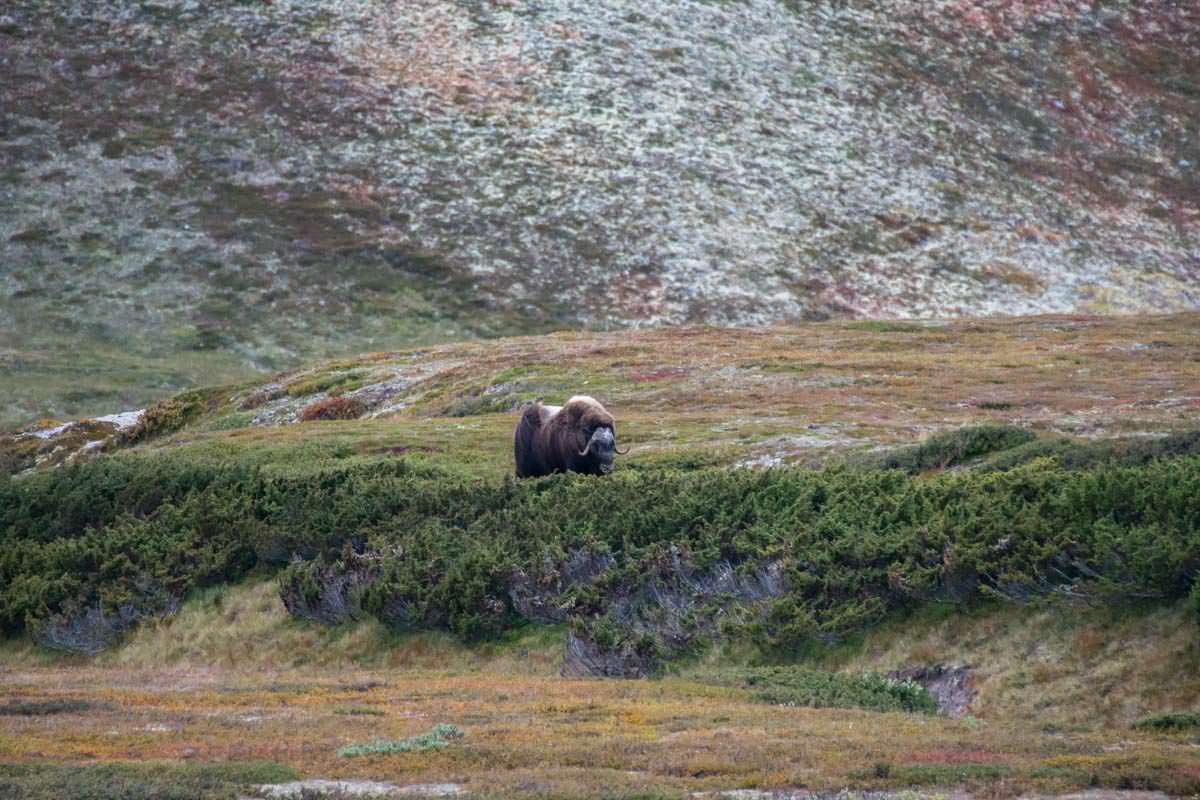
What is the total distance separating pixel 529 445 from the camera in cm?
3506

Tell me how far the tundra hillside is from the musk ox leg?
181cm

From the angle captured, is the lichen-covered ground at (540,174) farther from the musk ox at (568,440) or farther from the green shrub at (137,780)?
the green shrub at (137,780)

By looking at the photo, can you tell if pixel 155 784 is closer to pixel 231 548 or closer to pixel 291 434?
pixel 231 548

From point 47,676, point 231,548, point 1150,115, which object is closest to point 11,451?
point 231,548

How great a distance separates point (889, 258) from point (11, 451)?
52.1 m

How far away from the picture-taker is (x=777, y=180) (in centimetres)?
9544

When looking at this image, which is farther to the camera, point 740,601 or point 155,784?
point 740,601

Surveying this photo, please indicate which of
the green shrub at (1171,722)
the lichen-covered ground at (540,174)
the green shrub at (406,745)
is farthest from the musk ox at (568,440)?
the lichen-covered ground at (540,174)

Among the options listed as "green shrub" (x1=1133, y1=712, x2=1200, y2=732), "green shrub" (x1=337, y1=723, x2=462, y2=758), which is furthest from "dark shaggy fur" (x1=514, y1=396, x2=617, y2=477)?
"green shrub" (x1=1133, y1=712, x2=1200, y2=732)

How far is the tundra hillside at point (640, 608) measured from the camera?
15562 millimetres

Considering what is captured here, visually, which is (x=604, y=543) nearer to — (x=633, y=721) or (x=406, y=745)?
(x=633, y=721)

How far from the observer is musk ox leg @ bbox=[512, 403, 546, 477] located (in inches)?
1377

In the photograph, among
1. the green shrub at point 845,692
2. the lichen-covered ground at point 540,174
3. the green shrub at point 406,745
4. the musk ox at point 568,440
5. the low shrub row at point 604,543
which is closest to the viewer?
the green shrub at point 406,745

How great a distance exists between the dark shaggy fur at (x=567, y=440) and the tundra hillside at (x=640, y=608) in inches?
79.4
